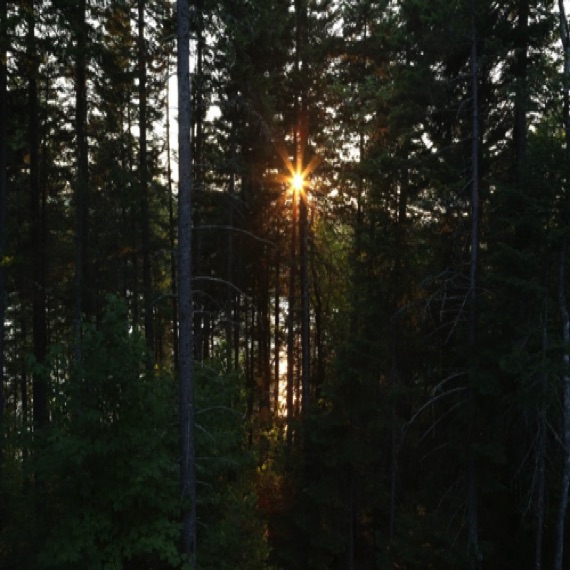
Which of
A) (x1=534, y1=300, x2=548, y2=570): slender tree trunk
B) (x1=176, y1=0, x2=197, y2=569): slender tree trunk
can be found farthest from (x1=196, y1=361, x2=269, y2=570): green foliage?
(x1=534, y1=300, x2=548, y2=570): slender tree trunk

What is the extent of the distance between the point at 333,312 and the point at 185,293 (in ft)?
24.0

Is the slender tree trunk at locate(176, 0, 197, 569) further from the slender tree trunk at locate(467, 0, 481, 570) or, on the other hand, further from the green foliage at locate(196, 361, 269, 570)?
the slender tree trunk at locate(467, 0, 481, 570)

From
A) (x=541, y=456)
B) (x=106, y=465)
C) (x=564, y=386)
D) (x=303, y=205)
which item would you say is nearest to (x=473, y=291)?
(x=564, y=386)

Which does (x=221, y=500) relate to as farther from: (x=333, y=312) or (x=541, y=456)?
(x=541, y=456)

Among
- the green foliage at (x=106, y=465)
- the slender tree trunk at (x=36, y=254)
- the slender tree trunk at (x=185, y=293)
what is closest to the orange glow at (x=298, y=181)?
the slender tree trunk at (x=36, y=254)

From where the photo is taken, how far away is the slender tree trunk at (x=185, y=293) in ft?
32.0

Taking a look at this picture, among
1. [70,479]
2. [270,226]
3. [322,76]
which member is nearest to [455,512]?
[70,479]

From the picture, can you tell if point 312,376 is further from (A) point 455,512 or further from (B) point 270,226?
(A) point 455,512

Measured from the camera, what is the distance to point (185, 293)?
9805 millimetres

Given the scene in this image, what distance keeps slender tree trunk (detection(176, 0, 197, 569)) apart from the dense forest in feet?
0.13

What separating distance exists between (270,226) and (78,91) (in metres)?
8.59

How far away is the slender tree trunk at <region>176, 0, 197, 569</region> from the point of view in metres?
9.75

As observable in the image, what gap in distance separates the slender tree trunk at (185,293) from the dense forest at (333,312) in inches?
1.5

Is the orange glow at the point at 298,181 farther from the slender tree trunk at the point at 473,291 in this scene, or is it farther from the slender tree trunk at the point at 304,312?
the slender tree trunk at the point at 473,291
